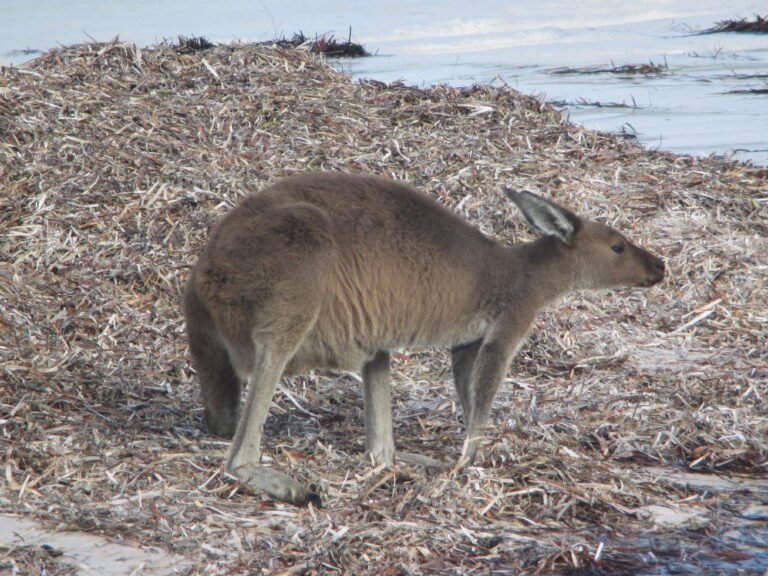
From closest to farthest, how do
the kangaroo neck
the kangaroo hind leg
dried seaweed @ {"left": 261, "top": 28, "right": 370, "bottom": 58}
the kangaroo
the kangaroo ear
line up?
the kangaroo < the kangaroo hind leg < the kangaroo ear < the kangaroo neck < dried seaweed @ {"left": 261, "top": 28, "right": 370, "bottom": 58}

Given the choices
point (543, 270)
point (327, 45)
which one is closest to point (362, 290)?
point (543, 270)

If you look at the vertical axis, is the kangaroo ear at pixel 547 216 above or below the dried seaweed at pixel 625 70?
below

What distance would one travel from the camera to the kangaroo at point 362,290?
153 inches

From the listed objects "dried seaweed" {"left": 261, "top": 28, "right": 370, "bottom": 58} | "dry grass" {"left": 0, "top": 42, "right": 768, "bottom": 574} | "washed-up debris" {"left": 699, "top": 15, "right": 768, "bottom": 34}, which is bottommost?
"dry grass" {"left": 0, "top": 42, "right": 768, "bottom": 574}

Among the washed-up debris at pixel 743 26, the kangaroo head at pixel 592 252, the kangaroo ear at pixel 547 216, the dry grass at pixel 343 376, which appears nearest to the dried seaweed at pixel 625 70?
the washed-up debris at pixel 743 26

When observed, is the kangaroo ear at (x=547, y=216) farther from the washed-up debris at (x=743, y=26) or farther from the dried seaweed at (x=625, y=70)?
the washed-up debris at (x=743, y=26)

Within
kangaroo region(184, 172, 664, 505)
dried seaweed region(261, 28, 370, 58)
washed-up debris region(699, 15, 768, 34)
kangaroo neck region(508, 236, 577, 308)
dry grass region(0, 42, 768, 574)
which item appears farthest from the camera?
washed-up debris region(699, 15, 768, 34)

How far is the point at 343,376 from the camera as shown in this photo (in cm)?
520

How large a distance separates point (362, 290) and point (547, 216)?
84cm

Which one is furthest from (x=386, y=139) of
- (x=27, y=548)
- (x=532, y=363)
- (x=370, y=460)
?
(x=27, y=548)

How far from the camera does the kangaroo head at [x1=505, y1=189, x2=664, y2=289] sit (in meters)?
4.48

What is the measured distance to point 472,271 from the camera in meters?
4.39

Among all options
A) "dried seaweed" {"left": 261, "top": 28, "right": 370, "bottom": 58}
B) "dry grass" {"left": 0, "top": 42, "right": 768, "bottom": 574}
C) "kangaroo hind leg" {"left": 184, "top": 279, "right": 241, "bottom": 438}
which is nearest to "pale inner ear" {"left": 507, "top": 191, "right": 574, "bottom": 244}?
"dry grass" {"left": 0, "top": 42, "right": 768, "bottom": 574}

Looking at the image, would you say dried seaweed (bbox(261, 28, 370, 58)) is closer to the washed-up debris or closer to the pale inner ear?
the pale inner ear
